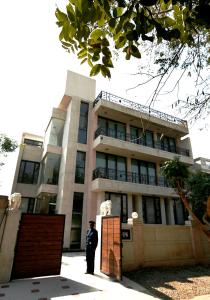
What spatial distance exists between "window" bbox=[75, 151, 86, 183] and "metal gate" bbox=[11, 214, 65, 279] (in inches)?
280

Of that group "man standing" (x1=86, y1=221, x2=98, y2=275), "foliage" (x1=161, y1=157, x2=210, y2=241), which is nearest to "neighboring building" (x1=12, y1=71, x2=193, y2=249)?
"foliage" (x1=161, y1=157, x2=210, y2=241)

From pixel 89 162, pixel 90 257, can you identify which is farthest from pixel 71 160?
pixel 90 257

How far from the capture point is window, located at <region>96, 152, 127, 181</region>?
15.0 m

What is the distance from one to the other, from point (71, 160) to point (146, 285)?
375 inches

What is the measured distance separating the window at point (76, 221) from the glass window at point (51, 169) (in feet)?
7.22

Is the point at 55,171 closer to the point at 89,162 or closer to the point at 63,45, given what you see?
the point at 89,162

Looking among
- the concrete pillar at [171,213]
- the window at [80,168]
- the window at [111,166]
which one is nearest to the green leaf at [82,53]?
the window at [80,168]

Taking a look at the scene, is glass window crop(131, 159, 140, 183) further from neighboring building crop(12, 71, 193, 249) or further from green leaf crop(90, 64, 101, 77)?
green leaf crop(90, 64, 101, 77)

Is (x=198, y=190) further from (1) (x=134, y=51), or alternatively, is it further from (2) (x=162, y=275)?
(1) (x=134, y=51)

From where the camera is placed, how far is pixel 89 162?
49.2 ft

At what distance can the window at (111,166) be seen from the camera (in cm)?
1500

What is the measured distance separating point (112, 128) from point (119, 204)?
625cm

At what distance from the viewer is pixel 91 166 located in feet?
48.3

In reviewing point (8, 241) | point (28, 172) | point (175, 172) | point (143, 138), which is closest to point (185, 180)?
point (175, 172)
